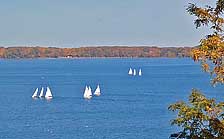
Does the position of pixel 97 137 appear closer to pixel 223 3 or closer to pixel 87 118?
pixel 87 118

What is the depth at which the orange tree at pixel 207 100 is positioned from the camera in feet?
34.5

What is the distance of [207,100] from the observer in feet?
36.5

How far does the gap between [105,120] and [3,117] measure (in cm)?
1353

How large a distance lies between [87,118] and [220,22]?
55.3 metres

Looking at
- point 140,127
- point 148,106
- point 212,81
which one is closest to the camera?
point 212,81

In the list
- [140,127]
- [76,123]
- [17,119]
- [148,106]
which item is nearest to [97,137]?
[140,127]

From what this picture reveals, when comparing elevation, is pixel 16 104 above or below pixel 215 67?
below

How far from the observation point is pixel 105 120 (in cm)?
6294

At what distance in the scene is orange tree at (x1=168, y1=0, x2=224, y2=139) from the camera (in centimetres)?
1052

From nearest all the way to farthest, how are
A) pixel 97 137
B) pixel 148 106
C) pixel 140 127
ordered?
pixel 97 137 → pixel 140 127 → pixel 148 106

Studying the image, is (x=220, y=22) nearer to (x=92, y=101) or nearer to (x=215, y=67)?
(x=215, y=67)

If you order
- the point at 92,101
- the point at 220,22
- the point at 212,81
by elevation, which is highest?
the point at 220,22

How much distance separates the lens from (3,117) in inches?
2680

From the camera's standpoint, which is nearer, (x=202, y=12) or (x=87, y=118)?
(x=202, y=12)
